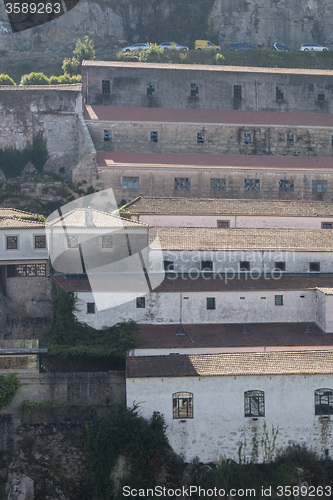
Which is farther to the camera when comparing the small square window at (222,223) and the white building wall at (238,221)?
the small square window at (222,223)

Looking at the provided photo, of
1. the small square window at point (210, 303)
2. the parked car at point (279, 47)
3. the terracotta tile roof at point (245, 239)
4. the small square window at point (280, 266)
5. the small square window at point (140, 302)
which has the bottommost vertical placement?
the small square window at point (210, 303)

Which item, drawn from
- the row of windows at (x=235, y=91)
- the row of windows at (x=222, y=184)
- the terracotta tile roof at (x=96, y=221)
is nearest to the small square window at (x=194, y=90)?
the row of windows at (x=235, y=91)

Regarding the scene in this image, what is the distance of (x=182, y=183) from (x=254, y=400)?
26694 mm

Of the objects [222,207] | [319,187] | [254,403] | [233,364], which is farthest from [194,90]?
[254,403]

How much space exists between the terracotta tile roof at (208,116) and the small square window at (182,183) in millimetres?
6618

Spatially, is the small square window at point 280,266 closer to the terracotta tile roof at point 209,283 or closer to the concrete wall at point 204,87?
the terracotta tile roof at point 209,283

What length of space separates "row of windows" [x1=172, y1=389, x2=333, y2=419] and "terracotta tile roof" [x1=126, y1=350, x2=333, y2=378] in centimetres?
102

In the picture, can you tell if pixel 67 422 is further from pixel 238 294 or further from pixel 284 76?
pixel 284 76

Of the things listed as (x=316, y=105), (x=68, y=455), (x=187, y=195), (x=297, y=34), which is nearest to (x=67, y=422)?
(x=68, y=455)

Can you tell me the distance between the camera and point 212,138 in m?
71.8

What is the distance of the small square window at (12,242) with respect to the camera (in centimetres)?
5253

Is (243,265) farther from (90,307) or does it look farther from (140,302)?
(90,307)

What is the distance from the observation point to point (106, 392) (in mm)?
45719

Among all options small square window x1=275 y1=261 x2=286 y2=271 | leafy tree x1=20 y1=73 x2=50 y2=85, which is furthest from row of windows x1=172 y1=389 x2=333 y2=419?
leafy tree x1=20 y1=73 x2=50 y2=85
